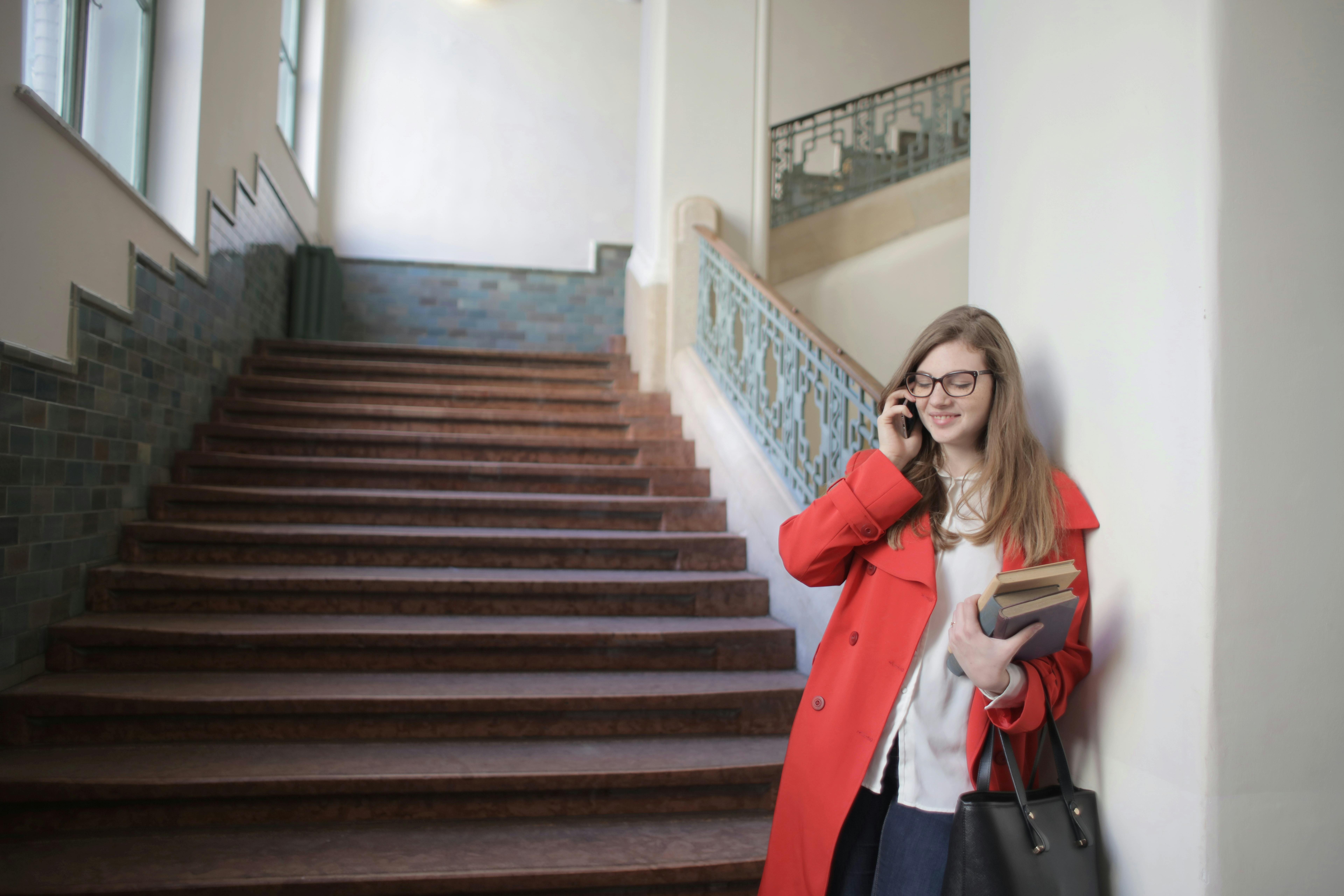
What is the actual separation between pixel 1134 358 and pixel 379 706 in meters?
2.61

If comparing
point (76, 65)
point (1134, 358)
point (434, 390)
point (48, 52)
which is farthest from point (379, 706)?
point (76, 65)

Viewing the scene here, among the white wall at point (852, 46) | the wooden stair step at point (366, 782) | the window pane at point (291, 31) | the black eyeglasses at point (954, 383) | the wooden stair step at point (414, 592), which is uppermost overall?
the white wall at point (852, 46)

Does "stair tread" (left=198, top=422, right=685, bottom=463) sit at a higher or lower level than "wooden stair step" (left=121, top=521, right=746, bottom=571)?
higher

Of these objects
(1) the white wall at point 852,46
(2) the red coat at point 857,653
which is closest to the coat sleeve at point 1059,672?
(2) the red coat at point 857,653

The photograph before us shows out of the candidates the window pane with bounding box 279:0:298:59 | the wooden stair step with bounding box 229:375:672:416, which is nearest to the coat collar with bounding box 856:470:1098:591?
the wooden stair step with bounding box 229:375:672:416

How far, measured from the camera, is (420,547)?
386 cm

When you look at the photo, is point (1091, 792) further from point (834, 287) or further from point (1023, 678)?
point (834, 287)

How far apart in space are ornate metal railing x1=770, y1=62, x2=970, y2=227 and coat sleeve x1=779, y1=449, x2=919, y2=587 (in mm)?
5385

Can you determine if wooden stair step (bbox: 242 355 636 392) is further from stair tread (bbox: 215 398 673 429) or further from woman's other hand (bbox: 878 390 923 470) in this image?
woman's other hand (bbox: 878 390 923 470)

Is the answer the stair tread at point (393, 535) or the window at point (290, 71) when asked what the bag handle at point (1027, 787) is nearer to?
the stair tread at point (393, 535)

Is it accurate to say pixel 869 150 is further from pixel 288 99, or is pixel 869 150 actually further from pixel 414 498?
pixel 288 99

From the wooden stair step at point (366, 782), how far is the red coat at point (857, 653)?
48.7 inches

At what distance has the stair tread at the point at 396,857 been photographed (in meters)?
2.18

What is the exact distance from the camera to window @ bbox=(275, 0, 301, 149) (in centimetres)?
798
